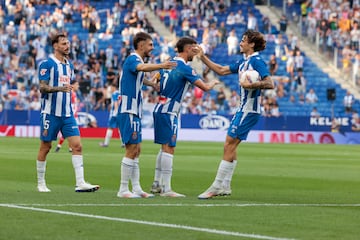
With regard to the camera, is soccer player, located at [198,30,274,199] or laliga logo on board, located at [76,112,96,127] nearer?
soccer player, located at [198,30,274,199]

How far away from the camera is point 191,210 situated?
13539 millimetres

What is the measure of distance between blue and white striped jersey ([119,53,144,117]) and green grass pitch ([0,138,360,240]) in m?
1.36

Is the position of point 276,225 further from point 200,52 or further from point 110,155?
point 110,155

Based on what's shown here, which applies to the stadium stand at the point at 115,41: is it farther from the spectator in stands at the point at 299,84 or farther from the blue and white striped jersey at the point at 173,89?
the blue and white striped jersey at the point at 173,89

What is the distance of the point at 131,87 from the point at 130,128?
612mm

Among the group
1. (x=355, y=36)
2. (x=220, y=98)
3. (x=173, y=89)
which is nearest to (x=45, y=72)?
(x=173, y=89)

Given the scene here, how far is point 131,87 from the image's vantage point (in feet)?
51.6

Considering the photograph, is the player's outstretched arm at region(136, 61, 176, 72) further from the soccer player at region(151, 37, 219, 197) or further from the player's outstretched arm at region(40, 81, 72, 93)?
the player's outstretched arm at region(40, 81, 72, 93)

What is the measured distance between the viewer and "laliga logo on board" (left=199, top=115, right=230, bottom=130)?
49281 millimetres

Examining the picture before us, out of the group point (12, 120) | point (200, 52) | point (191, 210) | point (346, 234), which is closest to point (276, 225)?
point (346, 234)

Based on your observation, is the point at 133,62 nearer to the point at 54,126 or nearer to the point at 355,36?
the point at 54,126

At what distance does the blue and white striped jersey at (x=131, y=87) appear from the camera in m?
15.7

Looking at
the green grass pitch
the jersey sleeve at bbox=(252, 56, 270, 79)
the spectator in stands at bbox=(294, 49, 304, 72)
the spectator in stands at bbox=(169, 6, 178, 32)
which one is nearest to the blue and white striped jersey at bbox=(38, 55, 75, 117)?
the green grass pitch

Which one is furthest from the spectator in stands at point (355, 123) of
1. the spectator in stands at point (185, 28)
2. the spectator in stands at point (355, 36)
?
the spectator in stands at point (185, 28)
